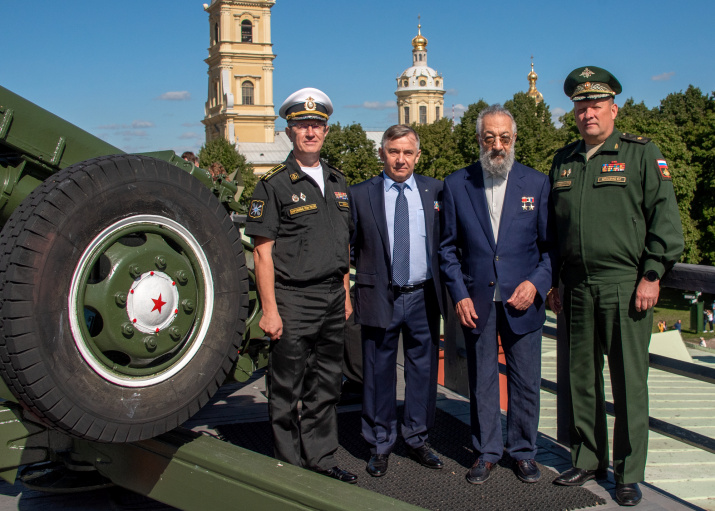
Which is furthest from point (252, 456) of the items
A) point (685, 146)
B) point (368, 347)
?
point (685, 146)

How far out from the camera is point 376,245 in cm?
392

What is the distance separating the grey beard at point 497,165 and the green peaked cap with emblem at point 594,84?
417 millimetres

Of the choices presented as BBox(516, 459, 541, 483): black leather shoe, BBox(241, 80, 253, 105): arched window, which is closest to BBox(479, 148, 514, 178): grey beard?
BBox(516, 459, 541, 483): black leather shoe

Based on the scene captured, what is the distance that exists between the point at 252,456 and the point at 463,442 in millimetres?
1945

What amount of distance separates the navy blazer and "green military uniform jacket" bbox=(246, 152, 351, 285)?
372mm

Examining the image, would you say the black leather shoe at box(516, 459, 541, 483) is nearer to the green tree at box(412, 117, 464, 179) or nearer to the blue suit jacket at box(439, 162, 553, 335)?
the blue suit jacket at box(439, 162, 553, 335)

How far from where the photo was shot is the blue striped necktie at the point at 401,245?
3.89m

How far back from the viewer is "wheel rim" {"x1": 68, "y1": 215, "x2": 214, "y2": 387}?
2393mm

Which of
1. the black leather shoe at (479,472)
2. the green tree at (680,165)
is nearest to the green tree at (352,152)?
the green tree at (680,165)

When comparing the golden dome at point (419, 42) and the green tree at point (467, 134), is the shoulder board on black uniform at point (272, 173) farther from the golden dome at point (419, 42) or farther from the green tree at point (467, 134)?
the golden dome at point (419, 42)

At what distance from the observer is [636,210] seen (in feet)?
11.1

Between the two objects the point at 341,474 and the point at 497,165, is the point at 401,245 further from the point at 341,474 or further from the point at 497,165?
the point at 341,474

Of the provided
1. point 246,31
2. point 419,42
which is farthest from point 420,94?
point 246,31

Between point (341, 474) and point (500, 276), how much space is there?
4.24 feet
